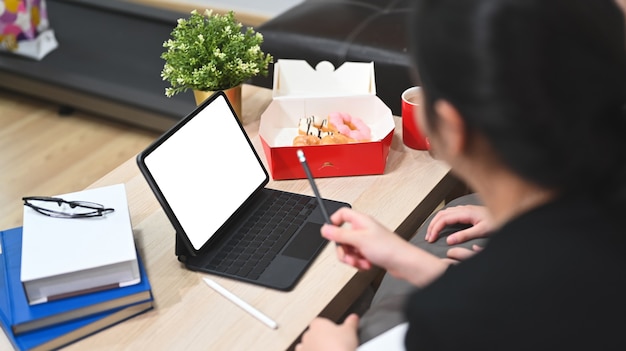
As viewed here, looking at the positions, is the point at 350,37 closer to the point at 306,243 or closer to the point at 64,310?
the point at 306,243

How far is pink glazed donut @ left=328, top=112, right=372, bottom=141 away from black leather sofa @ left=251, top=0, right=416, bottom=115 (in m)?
0.61

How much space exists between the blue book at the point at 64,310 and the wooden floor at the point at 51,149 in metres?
1.24

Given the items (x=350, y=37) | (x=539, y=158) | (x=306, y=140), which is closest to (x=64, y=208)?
(x=306, y=140)

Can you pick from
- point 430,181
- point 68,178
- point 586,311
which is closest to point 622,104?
point 586,311

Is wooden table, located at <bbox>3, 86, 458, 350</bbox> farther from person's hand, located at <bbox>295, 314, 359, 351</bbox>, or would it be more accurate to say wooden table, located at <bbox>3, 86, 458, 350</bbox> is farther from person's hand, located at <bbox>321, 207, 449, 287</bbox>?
person's hand, located at <bbox>321, 207, 449, 287</bbox>

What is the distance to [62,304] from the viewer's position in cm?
105

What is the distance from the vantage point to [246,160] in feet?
4.37

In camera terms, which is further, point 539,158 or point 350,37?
point 350,37

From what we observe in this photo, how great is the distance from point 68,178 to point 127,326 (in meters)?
1.53

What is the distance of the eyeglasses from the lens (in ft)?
3.84

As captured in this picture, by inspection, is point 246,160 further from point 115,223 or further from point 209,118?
point 115,223

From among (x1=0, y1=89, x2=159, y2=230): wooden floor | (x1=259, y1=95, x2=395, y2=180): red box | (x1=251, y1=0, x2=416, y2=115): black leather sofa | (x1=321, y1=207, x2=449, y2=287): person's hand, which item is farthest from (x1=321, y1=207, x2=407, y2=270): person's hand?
(x1=0, y1=89, x2=159, y2=230): wooden floor

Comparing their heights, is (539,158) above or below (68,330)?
above

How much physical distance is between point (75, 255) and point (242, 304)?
0.26 metres
